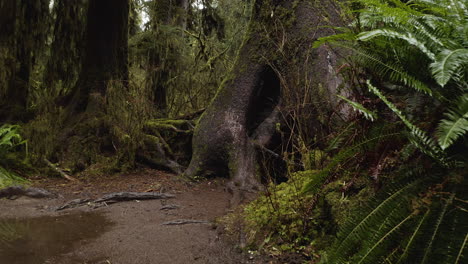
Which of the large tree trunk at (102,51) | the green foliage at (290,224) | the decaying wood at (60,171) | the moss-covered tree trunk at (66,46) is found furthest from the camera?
the moss-covered tree trunk at (66,46)

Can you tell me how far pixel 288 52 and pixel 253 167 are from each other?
2.20 m

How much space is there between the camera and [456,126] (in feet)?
4.49

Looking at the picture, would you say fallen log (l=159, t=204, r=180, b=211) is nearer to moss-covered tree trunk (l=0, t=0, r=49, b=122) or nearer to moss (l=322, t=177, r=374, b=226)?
moss (l=322, t=177, r=374, b=226)

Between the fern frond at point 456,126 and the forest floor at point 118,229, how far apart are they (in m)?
1.84

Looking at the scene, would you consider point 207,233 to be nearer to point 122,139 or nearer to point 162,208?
point 162,208

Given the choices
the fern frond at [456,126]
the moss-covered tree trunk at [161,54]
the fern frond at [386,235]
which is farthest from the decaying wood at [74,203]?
the moss-covered tree trunk at [161,54]

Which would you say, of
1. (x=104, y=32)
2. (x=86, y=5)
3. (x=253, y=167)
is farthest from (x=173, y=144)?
(x=86, y=5)

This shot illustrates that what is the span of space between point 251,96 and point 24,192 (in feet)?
14.1

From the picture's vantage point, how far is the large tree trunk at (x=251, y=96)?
5.72 meters

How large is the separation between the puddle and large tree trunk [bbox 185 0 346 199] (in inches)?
93.5

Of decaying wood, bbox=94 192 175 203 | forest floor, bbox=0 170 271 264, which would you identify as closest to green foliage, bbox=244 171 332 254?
forest floor, bbox=0 170 271 264

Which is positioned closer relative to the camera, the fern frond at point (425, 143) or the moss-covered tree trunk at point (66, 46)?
the fern frond at point (425, 143)

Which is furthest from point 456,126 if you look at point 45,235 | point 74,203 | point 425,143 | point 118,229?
point 74,203

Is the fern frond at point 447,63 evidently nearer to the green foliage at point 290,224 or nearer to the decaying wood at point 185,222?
the green foliage at point 290,224
